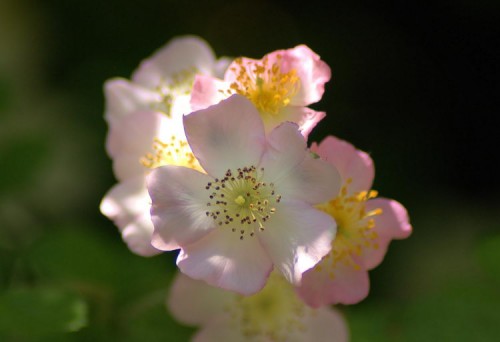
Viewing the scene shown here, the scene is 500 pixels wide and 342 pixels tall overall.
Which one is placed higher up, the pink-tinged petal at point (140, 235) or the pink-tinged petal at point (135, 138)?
the pink-tinged petal at point (135, 138)

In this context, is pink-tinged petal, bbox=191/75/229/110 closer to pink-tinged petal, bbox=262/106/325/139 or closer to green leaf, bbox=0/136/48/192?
pink-tinged petal, bbox=262/106/325/139

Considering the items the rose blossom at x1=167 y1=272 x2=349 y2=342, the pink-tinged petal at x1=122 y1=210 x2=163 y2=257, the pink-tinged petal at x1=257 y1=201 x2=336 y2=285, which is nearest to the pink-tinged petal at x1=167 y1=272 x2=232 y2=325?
the rose blossom at x1=167 y1=272 x2=349 y2=342

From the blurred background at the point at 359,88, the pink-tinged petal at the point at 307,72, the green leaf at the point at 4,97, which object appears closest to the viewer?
the pink-tinged petal at the point at 307,72

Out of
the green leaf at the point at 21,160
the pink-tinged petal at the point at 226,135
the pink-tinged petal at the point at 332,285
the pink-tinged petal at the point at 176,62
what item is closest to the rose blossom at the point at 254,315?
the pink-tinged petal at the point at 332,285

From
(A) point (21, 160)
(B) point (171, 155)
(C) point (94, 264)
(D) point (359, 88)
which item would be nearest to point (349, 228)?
(B) point (171, 155)

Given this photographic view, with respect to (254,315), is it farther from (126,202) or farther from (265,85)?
(265,85)

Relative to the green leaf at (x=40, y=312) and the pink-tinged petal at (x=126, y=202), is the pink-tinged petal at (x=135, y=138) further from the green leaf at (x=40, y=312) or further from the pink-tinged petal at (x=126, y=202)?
the green leaf at (x=40, y=312)

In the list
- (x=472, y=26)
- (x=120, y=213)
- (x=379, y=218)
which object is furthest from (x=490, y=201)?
(x=120, y=213)
